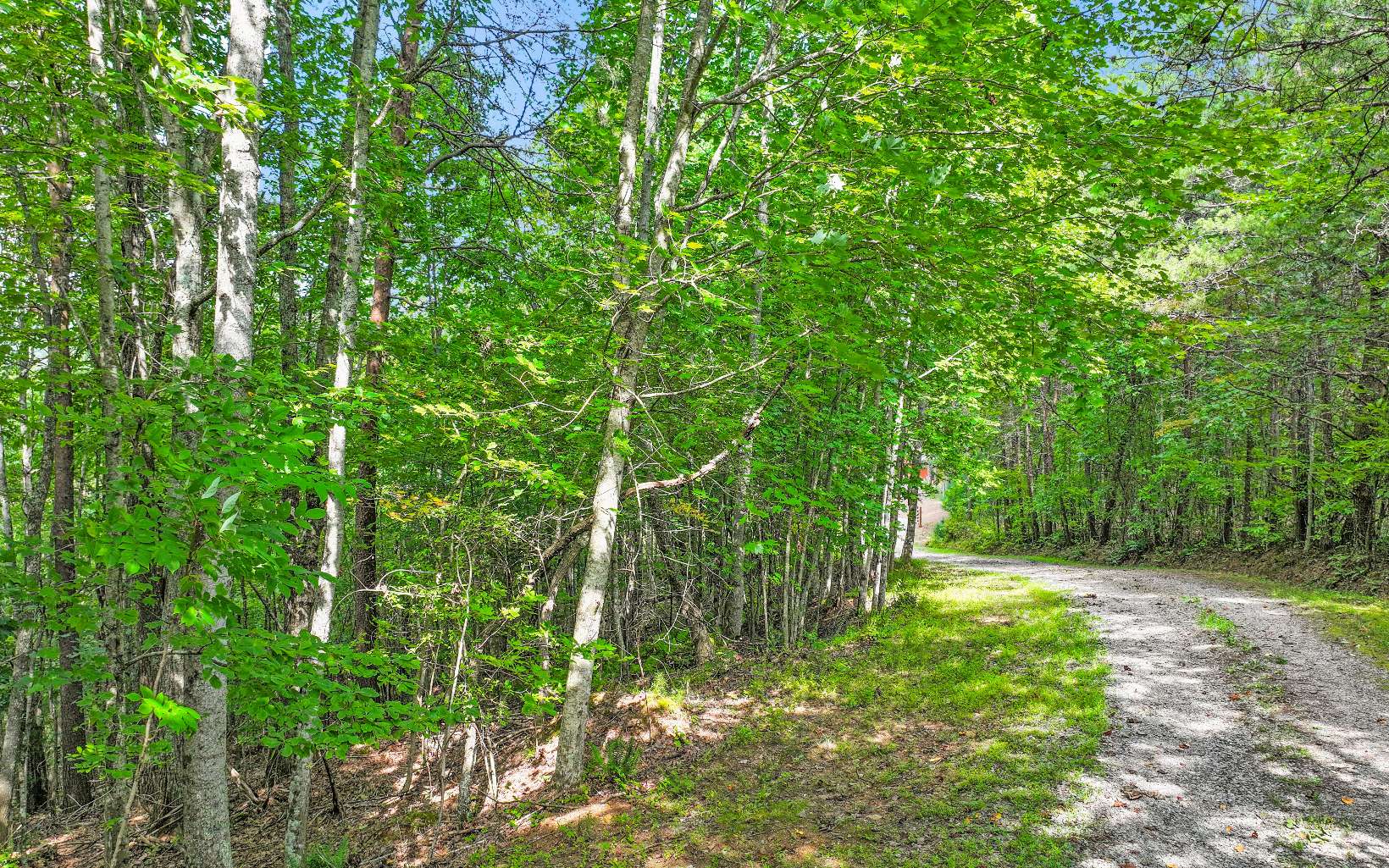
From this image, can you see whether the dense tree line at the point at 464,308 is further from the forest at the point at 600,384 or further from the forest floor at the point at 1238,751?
the forest floor at the point at 1238,751

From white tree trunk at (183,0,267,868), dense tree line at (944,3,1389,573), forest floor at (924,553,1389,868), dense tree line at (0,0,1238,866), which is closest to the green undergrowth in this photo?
forest floor at (924,553,1389,868)

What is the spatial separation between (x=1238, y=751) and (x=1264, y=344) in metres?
11.8

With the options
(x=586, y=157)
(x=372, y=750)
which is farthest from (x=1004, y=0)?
(x=372, y=750)

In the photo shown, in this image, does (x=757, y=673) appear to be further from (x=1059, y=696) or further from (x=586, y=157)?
(x=586, y=157)

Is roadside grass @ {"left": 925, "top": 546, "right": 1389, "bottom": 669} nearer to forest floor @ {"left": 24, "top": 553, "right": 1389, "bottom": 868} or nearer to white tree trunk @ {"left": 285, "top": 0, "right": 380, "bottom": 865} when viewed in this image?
forest floor @ {"left": 24, "top": 553, "right": 1389, "bottom": 868}

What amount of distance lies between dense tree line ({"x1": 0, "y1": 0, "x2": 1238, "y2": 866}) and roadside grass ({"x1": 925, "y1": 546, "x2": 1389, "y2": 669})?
140 inches

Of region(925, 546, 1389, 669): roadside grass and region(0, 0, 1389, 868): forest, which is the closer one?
region(0, 0, 1389, 868): forest

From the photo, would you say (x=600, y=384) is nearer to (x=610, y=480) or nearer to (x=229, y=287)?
(x=610, y=480)

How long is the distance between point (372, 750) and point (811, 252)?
993 centimetres

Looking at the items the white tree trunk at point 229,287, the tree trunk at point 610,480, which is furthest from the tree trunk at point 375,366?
the tree trunk at point 610,480

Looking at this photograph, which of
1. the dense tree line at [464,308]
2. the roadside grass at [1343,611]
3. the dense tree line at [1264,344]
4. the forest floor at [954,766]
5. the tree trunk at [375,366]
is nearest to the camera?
the dense tree line at [464,308]

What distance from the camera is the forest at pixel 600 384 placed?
3998 mm

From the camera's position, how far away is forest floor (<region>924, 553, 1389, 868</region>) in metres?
4.07

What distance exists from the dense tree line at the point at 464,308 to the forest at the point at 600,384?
62 millimetres
